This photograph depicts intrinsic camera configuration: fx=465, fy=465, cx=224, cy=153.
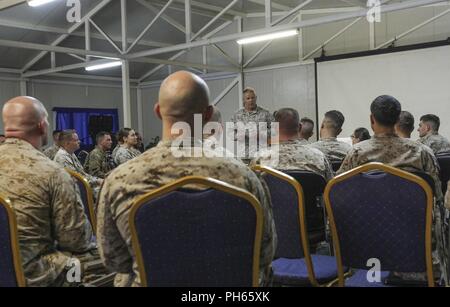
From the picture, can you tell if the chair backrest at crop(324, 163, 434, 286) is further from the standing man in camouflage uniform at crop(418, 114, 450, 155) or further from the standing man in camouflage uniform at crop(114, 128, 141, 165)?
the standing man in camouflage uniform at crop(114, 128, 141, 165)

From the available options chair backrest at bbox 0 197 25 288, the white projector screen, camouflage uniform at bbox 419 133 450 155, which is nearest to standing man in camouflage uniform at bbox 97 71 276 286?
chair backrest at bbox 0 197 25 288

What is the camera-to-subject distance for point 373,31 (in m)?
9.81

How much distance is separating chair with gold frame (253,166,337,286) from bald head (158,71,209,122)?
0.68m

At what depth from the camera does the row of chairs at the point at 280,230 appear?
1.24 metres

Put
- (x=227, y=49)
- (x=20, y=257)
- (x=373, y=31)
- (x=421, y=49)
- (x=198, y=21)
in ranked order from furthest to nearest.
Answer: (x=227, y=49) → (x=198, y=21) → (x=373, y=31) → (x=421, y=49) → (x=20, y=257)

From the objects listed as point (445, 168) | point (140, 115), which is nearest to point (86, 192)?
point (445, 168)

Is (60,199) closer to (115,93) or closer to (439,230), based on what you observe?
(439,230)

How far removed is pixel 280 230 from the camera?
6.91ft

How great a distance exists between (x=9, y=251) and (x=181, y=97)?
0.83 m

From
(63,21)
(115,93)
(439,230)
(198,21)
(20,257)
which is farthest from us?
(115,93)

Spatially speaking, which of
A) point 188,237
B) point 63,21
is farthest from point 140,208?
point 63,21

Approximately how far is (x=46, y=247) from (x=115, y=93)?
12.9 metres

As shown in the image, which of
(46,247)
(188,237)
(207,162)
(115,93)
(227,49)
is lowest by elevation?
(46,247)

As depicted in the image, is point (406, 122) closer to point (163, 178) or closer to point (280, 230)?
point (280, 230)
